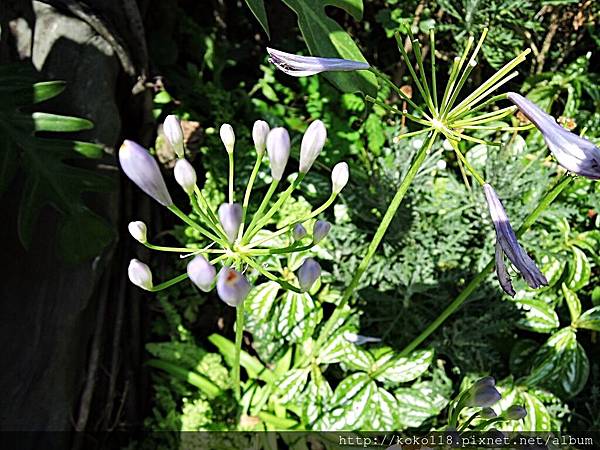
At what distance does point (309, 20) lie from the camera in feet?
3.25

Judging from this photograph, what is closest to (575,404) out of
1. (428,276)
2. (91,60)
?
(428,276)

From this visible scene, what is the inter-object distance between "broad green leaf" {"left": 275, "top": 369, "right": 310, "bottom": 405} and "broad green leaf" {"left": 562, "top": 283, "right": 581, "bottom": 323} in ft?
1.87

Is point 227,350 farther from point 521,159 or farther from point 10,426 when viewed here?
point 521,159

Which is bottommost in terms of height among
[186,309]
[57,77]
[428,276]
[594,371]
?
[186,309]

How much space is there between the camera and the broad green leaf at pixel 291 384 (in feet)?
4.24

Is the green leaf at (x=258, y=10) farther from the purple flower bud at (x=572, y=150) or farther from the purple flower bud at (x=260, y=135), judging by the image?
the purple flower bud at (x=572, y=150)

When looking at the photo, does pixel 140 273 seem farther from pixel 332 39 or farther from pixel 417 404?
pixel 417 404

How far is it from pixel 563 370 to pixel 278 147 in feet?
2.88

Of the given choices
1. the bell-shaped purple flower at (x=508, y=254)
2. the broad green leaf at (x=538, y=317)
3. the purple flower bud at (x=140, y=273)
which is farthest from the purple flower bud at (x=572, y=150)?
the broad green leaf at (x=538, y=317)

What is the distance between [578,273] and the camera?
1.40m

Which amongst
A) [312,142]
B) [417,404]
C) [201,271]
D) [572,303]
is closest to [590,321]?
[572,303]

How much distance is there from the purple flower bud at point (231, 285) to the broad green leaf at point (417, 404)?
704 mm

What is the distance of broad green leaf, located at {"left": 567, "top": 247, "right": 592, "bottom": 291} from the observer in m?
1.39

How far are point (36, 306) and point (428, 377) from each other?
0.85 m
